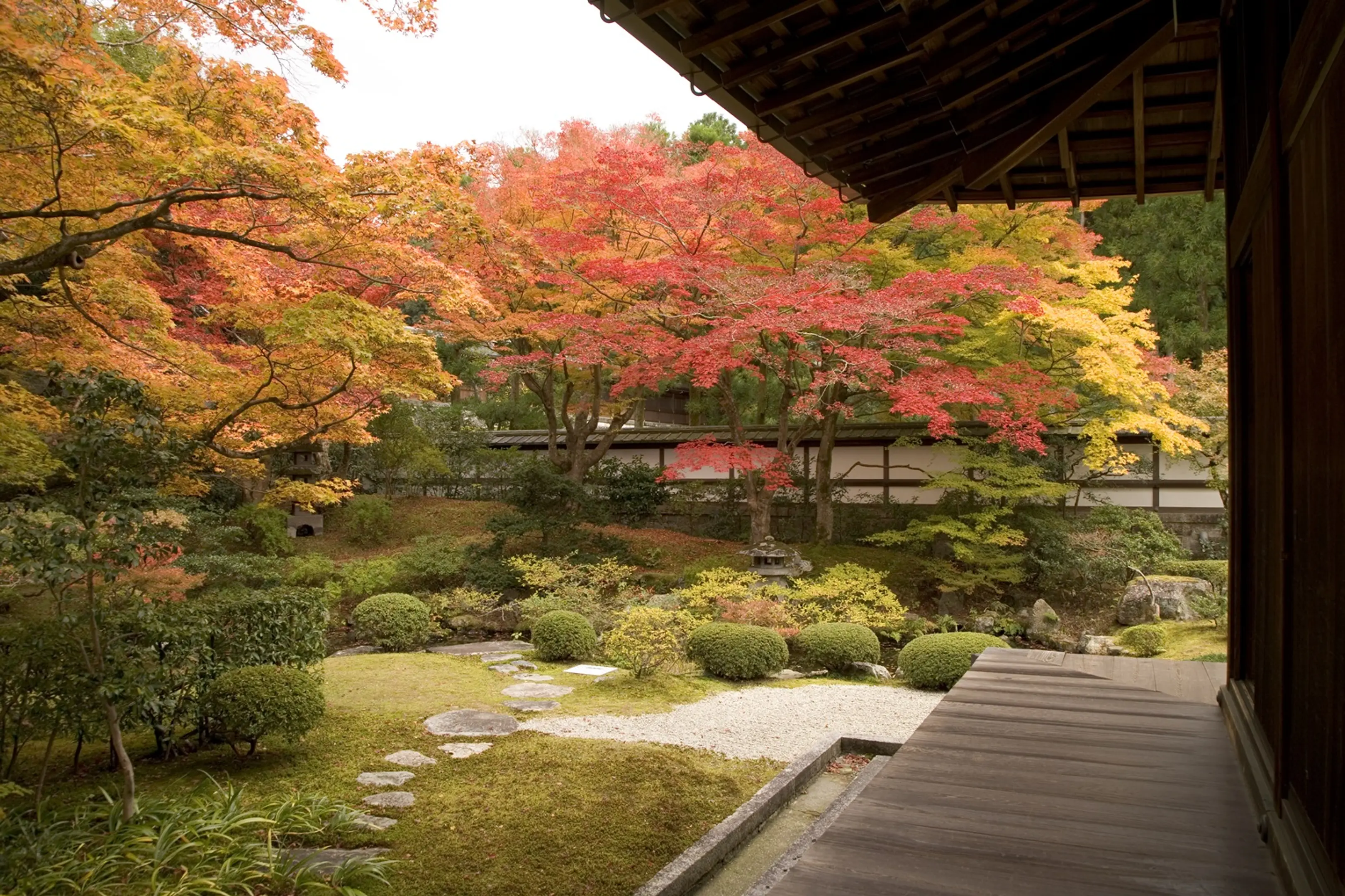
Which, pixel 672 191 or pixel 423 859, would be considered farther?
pixel 672 191

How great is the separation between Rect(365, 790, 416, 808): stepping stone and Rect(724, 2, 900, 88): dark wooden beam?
428cm

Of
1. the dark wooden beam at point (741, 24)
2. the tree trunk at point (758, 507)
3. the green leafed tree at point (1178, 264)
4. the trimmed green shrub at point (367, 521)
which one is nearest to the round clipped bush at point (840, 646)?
the tree trunk at point (758, 507)

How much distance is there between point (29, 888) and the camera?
3600mm

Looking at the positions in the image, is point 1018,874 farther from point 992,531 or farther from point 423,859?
point 992,531

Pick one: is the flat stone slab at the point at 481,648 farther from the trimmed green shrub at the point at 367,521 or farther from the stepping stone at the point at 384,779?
the trimmed green shrub at the point at 367,521

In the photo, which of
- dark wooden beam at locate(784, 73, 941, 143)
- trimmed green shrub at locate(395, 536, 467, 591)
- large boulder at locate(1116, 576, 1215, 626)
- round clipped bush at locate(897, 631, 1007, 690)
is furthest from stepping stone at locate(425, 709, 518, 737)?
large boulder at locate(1116, 576, 1215, 626)

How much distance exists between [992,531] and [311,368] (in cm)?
909

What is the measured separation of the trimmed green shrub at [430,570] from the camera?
1329 centimetres

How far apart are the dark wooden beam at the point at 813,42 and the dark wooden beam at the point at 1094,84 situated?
2.85 ft

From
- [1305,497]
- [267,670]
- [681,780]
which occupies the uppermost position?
[1305,497]

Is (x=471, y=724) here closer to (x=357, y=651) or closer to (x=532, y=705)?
(x=532, y=705)

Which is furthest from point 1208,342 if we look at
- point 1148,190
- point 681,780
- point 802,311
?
point 681,780

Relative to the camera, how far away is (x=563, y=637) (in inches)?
385

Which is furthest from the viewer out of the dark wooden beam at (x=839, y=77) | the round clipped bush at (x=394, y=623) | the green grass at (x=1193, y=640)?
the round clipped bush at (x=394, y=623)
